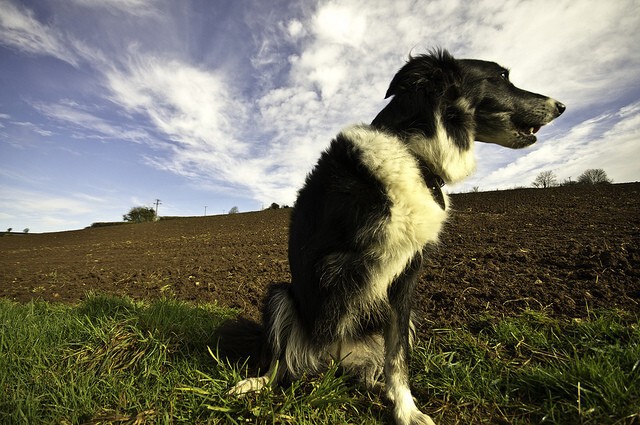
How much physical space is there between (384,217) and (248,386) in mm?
1459

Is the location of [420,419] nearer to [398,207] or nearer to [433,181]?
[398,207]

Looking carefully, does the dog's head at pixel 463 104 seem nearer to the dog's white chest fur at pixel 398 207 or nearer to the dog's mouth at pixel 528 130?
the dog's mouth at pixel 528 130

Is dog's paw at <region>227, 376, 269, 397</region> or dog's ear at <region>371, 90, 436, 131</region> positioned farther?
dog's ear at <region>371, 90, 436, 131</region>

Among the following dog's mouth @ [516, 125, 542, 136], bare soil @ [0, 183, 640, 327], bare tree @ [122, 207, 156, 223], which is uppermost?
bare tree @ [122, 207, 156, 223]

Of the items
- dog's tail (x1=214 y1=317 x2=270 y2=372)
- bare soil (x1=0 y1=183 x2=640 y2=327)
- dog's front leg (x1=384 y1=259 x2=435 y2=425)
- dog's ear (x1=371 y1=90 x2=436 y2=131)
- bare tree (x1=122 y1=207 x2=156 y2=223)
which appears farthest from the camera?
bare tree (x1=122 y1=207 x2=156 y2=223)

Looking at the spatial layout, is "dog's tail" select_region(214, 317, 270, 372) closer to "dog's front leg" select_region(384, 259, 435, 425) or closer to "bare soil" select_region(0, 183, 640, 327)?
"dog's front leg" select_region(384, 259, 435, 425)

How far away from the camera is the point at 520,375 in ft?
6.66

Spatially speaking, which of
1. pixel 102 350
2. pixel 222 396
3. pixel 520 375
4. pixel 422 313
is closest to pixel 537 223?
pixel 422 313

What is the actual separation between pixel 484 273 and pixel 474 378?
2001 millimetres

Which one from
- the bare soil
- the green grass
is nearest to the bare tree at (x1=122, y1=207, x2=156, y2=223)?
the bare soil

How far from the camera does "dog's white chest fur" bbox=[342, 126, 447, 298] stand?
1.91 meters

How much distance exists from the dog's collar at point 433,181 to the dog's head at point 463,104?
0.23 meters

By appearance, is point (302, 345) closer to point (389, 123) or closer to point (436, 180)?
point (436, 180)

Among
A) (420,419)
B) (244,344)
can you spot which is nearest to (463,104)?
(420,419)
